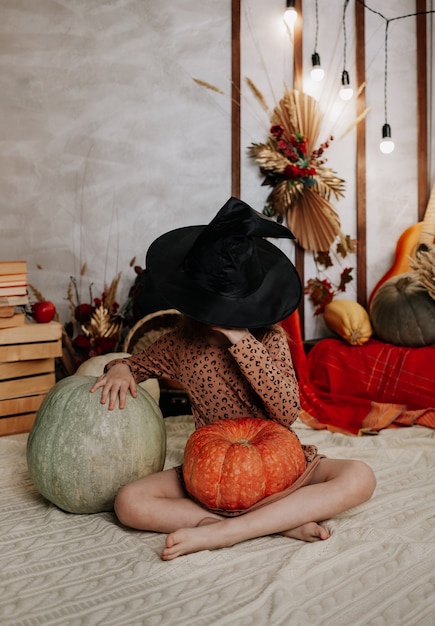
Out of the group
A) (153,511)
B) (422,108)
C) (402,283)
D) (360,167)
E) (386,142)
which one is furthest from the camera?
(422,108)

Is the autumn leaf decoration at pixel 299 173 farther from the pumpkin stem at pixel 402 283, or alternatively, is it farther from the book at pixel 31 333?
the book at pixel 31 333

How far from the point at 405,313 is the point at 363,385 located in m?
0.47

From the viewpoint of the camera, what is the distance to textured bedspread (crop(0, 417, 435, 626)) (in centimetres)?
137

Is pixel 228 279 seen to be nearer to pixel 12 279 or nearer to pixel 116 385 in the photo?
pixel 116 385

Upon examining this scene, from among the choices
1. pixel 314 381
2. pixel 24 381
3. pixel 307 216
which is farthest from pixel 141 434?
pixel 307 216

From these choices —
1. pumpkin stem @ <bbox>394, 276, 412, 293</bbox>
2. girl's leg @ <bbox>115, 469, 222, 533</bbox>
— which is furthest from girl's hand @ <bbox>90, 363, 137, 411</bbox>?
pumpkin stem @ <bbox>394, 276, 412, 293</bbox>

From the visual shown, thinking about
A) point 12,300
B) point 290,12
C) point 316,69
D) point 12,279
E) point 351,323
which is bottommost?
point 351,323

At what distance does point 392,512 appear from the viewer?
1.97m

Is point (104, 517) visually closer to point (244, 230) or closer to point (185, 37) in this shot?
point (244, 230)

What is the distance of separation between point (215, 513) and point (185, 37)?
3.28 m

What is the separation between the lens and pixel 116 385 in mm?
1996

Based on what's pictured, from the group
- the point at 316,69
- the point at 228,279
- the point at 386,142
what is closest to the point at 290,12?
the point at 316,69

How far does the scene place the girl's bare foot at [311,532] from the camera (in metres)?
1.73

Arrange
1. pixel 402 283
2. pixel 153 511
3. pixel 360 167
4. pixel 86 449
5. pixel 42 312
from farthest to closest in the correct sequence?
pixel 360 167 < pixel 402 283 < pixel 42 312 < pixel 86 449 < pixel 153 511
